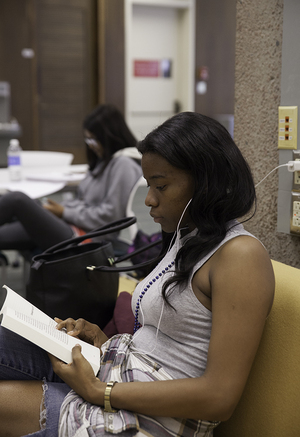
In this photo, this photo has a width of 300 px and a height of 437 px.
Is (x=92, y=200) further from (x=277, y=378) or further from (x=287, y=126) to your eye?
(x=277, y=378)

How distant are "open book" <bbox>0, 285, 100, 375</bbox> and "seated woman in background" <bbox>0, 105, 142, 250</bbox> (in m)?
1.29

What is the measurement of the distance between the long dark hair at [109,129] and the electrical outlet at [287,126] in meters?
1.51

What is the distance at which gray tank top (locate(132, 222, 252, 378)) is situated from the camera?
108cm

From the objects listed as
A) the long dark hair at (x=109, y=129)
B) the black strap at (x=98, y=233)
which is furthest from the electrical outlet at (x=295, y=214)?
the long dark hair at (x=109, y=129)

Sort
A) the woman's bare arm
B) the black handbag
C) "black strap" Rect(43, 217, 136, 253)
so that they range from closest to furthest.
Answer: the woman's bare arm, the black handbag, "black strap" Rect(43, 217, 136, 253)

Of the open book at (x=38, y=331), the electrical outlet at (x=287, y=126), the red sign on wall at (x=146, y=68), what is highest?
the red sign on wall at (x=146, y=68)

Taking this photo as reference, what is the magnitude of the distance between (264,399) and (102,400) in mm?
387

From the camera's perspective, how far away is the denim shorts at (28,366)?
1155 millimetres

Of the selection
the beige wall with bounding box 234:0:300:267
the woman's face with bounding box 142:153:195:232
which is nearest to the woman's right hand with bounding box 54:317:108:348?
the woman's face with bounding box 142:153:195:232

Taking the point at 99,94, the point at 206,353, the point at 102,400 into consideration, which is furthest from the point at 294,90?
the point at 99,94

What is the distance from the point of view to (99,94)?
7.59 metres

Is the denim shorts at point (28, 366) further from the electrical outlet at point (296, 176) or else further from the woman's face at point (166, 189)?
the electrical outlet at point (296, 176)

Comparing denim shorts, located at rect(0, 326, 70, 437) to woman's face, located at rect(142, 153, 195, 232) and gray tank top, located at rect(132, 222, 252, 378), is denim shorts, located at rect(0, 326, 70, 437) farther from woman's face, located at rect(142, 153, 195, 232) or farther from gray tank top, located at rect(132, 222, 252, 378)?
woman's face, located at rect(142, 153, 195, 232)

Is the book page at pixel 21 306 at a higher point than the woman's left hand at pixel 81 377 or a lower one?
higher
